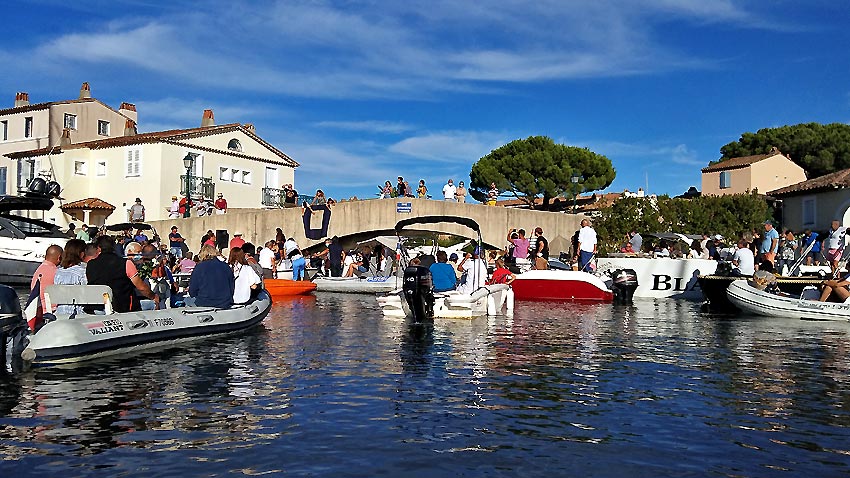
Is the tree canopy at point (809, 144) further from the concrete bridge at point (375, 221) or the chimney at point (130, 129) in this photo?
the chimney at point (130, 129)

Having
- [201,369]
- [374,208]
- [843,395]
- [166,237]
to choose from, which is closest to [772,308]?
[843,395]

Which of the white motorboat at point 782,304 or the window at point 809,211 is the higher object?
the window at point 809,211

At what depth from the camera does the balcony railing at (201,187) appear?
48.7 metres

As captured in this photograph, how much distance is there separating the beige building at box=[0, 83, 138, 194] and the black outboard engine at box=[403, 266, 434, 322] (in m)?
40.8

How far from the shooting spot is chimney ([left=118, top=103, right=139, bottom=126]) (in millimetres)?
60594

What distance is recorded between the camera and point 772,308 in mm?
20391

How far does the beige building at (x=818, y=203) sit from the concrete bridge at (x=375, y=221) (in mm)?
11672

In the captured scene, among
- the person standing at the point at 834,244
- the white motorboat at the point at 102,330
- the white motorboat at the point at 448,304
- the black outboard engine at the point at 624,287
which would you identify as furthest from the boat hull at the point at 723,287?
the white motorboat at the point at 102,330

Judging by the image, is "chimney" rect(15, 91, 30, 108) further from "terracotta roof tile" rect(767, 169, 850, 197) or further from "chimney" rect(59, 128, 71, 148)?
"terracotta roof tile" rect(767, 169, 850, 197)

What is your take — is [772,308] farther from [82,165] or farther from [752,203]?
[82,165]

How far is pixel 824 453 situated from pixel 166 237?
114ft

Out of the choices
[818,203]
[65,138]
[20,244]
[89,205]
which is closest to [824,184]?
[818,203]

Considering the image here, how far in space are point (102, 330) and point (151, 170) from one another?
3810 centimetres

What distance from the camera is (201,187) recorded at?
49125mm
